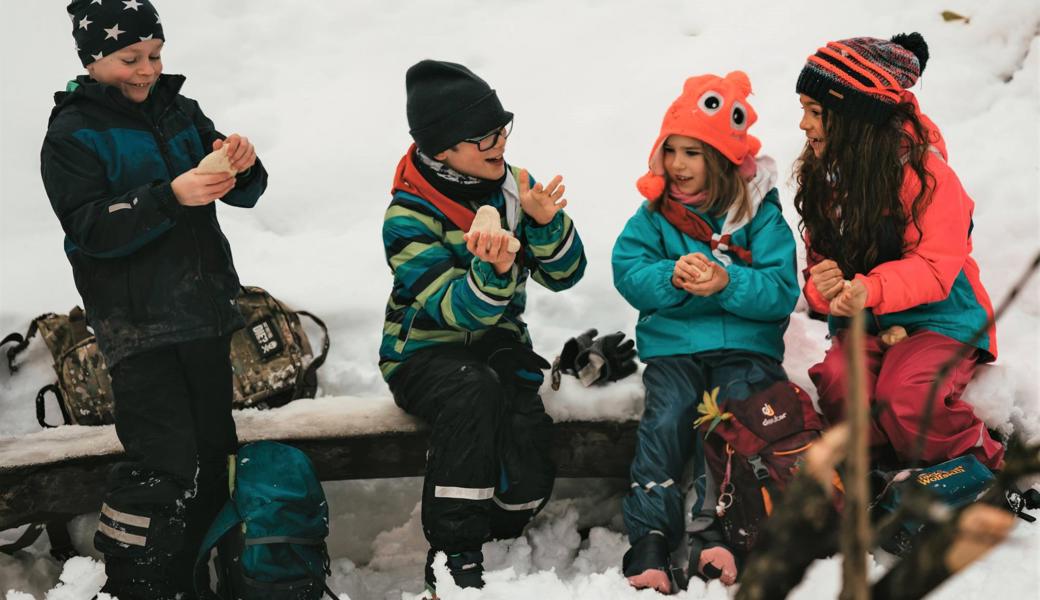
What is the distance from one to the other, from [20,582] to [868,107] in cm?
300

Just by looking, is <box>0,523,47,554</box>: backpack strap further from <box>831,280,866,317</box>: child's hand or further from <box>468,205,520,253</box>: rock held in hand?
<box>831,280,866,317</box>: child's hand

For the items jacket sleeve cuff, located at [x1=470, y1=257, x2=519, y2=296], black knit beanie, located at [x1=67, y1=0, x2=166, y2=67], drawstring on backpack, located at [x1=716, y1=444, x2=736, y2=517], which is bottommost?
drawstring on backpack, located at [x1=716, y1=444, x2=736, y2=517]

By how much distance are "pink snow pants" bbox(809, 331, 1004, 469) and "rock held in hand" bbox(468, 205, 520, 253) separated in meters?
1.11

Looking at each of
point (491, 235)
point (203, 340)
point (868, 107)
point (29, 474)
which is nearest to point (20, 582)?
point (29, 474)

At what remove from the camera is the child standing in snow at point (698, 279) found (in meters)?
3.16

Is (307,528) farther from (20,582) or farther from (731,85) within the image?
(731,85)

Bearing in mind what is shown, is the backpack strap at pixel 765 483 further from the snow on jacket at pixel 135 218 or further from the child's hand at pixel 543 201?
the snow on jacket at pixel 135 218

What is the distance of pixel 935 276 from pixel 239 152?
80.2 inches

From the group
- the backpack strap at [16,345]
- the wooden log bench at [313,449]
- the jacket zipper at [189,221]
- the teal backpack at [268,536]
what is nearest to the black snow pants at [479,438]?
the wooden log bench at [313,449]

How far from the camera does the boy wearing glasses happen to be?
9.83 ft

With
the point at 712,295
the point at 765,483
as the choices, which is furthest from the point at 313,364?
the point at 765,483

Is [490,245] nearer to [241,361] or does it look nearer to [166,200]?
[166,200]

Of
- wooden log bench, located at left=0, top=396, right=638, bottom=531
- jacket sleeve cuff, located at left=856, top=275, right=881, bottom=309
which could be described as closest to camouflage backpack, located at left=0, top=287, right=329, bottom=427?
wooden log bench, located at left=0, top=396, right=638, bottom=531

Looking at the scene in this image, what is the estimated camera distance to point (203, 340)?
3.02 m
